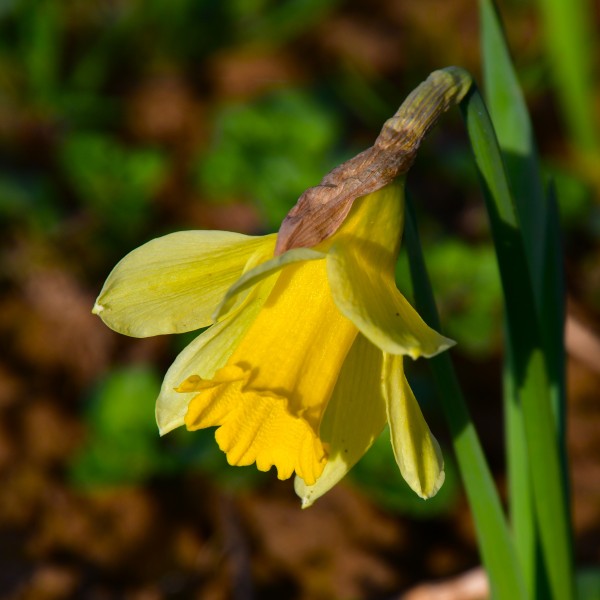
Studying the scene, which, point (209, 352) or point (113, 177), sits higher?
point (113, 177)

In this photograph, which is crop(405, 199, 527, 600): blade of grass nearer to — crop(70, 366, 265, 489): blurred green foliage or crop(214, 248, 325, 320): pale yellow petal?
crop(214, 248, 325, 320): pale yellow petal

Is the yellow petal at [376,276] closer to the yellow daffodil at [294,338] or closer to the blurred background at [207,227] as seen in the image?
the yellow daffodil at [294,338]

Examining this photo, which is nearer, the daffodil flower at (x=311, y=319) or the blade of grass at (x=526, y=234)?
the daffodil flower at (x=311, y=319)

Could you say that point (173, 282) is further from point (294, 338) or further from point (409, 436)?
point (409, 436)

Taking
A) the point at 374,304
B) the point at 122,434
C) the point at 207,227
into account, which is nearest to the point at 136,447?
the point at 122,434

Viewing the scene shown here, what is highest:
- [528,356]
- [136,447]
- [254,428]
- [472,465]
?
[254,428]

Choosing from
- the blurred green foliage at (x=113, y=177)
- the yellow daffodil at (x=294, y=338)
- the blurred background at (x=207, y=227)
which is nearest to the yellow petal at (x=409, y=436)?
the yellow daffodil at (x=294, y=338)
